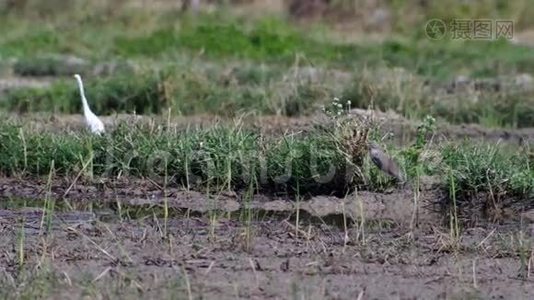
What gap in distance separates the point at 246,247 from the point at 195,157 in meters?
2.02

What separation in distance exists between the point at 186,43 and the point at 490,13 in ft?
18.4

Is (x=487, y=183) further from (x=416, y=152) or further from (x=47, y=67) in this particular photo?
(x=47, y=67)

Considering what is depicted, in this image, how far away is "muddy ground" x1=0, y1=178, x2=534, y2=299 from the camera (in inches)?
256

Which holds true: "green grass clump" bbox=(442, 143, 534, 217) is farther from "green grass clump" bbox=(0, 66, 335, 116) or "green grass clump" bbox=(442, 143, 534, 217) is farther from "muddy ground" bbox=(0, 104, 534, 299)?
"green grass clump" bbox=(0, 66, 335, 116)

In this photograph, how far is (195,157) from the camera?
9.26 m

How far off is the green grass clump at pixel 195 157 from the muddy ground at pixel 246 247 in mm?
165

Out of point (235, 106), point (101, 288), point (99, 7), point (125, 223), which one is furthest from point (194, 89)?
point (99, 7)

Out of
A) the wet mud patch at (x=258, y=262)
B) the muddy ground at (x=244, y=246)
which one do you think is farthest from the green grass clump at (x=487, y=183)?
the wet mud patch at (x=258, y=262)

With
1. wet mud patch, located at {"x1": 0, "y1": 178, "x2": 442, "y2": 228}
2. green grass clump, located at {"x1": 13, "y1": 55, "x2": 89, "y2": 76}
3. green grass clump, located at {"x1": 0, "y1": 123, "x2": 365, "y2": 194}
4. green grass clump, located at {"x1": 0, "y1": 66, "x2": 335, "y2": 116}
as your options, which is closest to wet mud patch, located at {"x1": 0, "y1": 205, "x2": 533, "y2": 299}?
wet mud patch, located at {"x1": 0, "y1": 178, "x2": 442, "y2": 228}

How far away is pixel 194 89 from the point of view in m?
12.8

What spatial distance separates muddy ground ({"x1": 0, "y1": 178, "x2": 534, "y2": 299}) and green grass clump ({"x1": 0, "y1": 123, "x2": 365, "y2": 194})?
17 centimetres

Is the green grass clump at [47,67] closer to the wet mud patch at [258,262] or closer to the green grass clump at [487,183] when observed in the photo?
the green grass clump at [487,183]

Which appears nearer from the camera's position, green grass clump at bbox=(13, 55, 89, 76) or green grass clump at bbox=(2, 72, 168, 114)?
green grass clump at bbox=(2, 72, 168, 114)

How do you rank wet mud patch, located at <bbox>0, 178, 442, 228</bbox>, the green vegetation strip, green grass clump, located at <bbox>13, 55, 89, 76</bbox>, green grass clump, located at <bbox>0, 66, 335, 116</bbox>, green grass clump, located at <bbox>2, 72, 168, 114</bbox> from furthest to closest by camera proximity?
green grass clump, located at <bbox>13, 55, 89, 76</bbox> < green grass clump, located at <bbox>2, 72, 168, 114</bbox> < green grass clump, located at <bbox>0, 66, 335, 116</bbox> < the green vegetation strip < wet mud patch, located at <bbox>0, 178, 442, 228</bbox>
